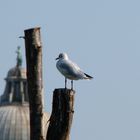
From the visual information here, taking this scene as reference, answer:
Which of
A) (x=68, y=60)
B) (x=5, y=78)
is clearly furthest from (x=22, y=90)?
(x=68, y=60)

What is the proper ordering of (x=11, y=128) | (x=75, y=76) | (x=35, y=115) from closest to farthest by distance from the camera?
(x=35, y=115)
(x=75, y=76)
(x=11, y=128)

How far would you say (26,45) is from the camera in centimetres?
1970

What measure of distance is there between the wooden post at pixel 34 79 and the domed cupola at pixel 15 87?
489ft

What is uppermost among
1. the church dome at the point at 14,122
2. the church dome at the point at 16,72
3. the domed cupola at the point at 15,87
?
the church dome at the point at 16,72

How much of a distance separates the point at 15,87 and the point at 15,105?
9.71 feet

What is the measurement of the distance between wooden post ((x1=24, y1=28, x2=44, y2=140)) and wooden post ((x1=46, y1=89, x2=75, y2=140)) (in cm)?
36

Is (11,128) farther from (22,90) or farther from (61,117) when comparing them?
(61,117)

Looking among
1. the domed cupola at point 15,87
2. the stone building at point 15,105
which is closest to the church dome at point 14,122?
the stone building at point 15,105

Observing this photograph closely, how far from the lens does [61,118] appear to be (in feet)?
64.7

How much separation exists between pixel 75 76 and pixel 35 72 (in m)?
3.57

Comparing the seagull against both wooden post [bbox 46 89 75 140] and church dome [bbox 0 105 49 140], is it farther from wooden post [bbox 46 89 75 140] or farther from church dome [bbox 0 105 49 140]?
church dome [bbox 0 105 49 140]

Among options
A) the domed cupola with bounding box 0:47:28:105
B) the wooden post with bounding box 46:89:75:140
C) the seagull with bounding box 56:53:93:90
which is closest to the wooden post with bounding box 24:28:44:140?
the wooden post with bounding box 46:89:75:140

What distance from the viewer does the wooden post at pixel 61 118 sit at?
19719 millimetres

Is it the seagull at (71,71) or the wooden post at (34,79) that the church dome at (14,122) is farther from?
the wooden post at (34,79)
